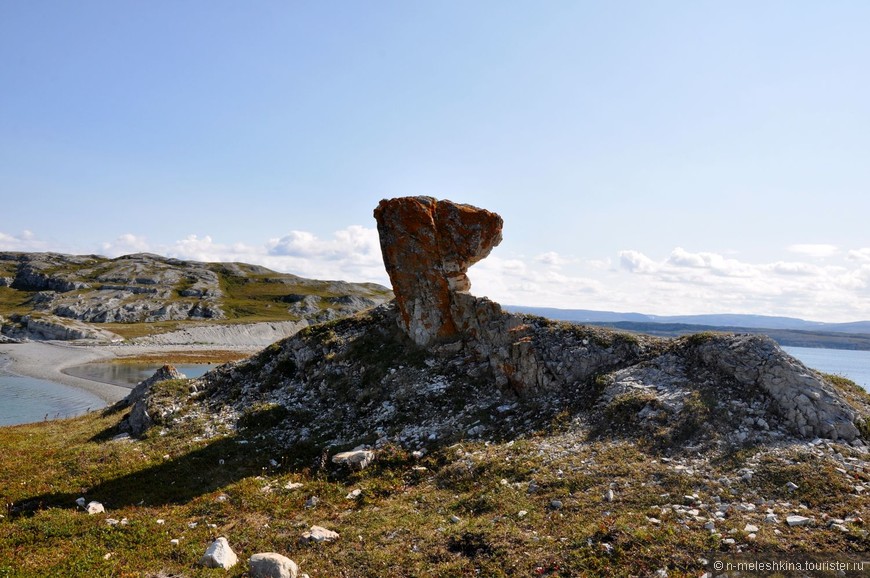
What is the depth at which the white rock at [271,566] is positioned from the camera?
1151cm

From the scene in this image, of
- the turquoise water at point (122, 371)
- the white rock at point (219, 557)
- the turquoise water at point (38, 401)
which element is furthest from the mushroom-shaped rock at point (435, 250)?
the turquoise water at point (122, 371)

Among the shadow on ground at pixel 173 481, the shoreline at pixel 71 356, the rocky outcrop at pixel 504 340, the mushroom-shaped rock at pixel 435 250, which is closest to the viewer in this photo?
the rocky outcrop at pixel 504 340

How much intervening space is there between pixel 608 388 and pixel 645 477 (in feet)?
19.8

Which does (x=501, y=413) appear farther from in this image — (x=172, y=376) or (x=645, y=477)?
(x=172, y=376)

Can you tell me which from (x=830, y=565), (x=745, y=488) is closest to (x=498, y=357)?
(x=745, y=488)

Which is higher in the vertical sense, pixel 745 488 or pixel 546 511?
pixel 745 488

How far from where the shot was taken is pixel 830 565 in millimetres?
9758

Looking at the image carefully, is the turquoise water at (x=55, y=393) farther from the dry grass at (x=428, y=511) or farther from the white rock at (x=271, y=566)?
the white rock at (x=271, y=566)

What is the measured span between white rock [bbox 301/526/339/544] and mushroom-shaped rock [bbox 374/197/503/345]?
15.6 m

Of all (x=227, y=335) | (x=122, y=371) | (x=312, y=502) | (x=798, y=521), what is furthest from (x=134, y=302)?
(x=798, y=521)

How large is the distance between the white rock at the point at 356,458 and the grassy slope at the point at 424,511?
49 cm

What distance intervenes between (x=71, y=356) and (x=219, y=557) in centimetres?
11230

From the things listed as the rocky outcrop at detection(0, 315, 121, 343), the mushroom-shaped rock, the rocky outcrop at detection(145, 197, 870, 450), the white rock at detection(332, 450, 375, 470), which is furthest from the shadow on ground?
the rocky outcrop at detection(0, 315, 121, 343)

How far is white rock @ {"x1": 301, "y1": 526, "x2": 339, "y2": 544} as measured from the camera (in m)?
13.4
